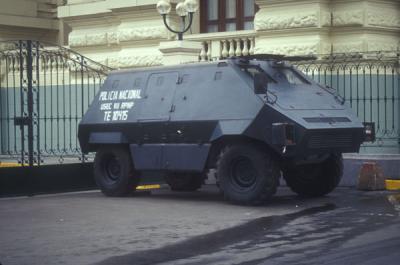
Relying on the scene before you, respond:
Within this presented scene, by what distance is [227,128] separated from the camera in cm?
1332

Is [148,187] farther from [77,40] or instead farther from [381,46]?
[77,40]

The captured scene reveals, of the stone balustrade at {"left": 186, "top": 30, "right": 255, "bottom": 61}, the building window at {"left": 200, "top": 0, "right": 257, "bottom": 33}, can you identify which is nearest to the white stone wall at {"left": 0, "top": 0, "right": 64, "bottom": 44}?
the building window at {"left": 200, "top": 0, "right": 257, "bottom": 33}

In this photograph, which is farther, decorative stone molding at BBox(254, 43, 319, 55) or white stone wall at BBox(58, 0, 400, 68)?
decorative stone molding at BBox(254, 43, 319, 55)

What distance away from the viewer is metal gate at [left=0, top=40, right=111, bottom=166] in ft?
52.5

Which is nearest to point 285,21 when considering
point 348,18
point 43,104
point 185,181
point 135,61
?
point 348,18

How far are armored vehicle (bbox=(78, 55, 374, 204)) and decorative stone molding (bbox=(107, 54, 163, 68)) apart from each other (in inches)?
219

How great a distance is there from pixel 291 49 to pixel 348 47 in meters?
1.20

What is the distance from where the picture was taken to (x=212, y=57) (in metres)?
20.2

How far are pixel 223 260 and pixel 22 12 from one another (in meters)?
19.3

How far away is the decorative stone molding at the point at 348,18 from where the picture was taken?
695 inches

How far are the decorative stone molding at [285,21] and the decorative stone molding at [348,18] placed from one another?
1.44 ft

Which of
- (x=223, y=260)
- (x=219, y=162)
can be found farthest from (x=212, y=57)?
(x=223, y=260)

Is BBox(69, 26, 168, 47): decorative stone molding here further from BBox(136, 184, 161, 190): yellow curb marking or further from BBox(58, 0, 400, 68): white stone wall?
BBox(136, 184, 161, 190): yellow curb marking

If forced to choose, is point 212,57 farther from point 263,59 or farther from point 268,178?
point 268,178
